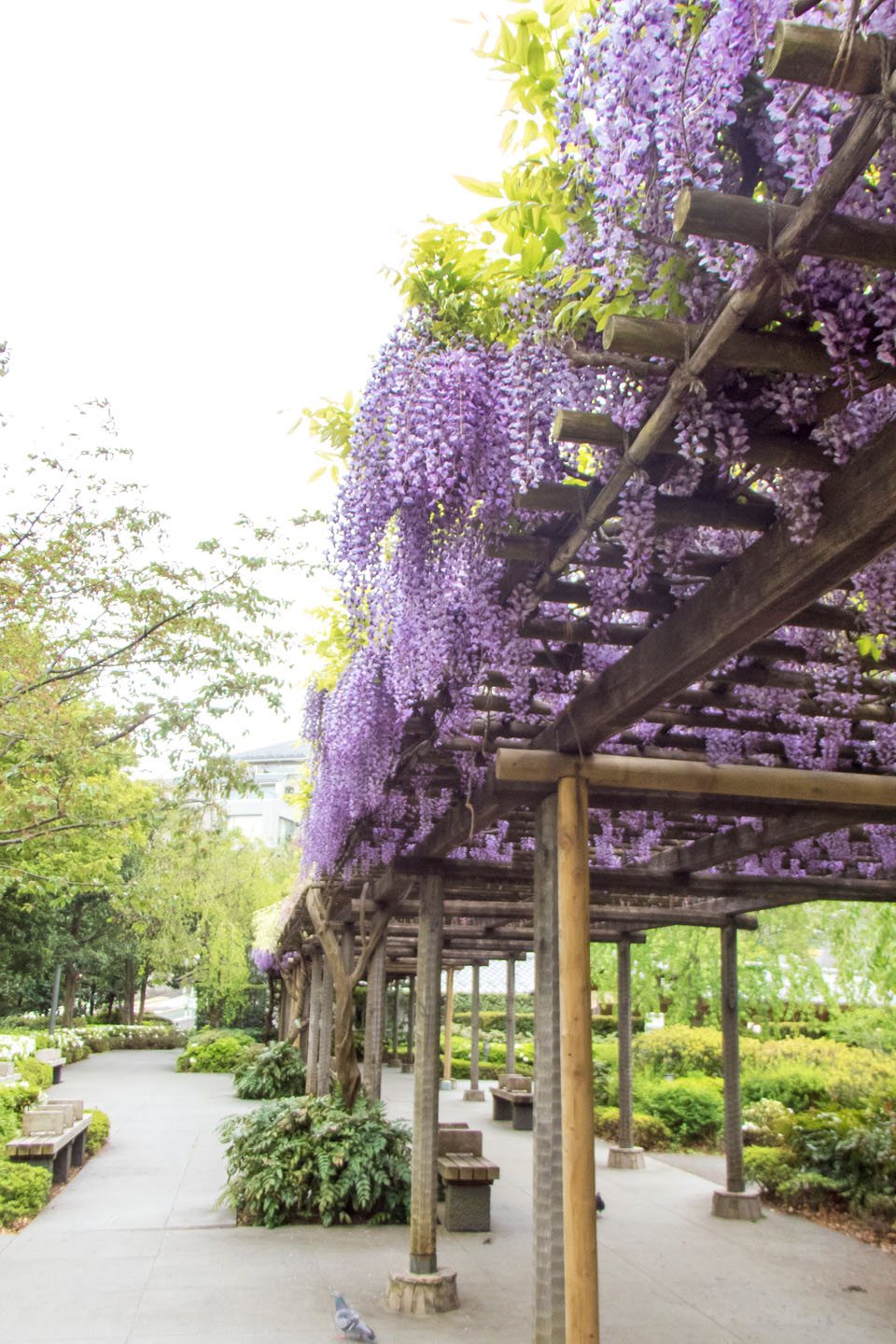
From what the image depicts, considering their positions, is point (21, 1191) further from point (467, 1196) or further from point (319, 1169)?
point (467, 1196)

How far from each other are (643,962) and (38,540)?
975 cm

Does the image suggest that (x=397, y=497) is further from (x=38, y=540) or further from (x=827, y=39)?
(x=38, y=540)

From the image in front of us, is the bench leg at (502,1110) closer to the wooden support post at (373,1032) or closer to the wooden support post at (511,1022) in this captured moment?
the wooden support post at (511,1022)

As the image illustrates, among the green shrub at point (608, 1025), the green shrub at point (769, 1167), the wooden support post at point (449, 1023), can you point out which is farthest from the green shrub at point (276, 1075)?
the green shrub at point (769, 1167)

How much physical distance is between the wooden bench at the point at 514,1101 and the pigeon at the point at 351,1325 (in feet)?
25.3

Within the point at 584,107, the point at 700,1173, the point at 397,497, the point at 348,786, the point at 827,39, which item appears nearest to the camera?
the point at 827,39

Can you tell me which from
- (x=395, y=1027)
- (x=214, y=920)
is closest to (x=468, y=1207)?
(x=395, y=1027)

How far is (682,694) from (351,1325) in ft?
10.4

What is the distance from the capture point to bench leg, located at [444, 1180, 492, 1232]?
22.4 feet

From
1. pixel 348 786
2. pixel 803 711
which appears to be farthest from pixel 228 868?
pixel 803 711

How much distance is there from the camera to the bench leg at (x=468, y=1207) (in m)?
6.84

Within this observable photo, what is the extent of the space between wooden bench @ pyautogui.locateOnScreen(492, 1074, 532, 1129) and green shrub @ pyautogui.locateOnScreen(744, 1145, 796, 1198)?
142 inches

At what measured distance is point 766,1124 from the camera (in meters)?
9.95

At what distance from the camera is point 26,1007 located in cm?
2825
